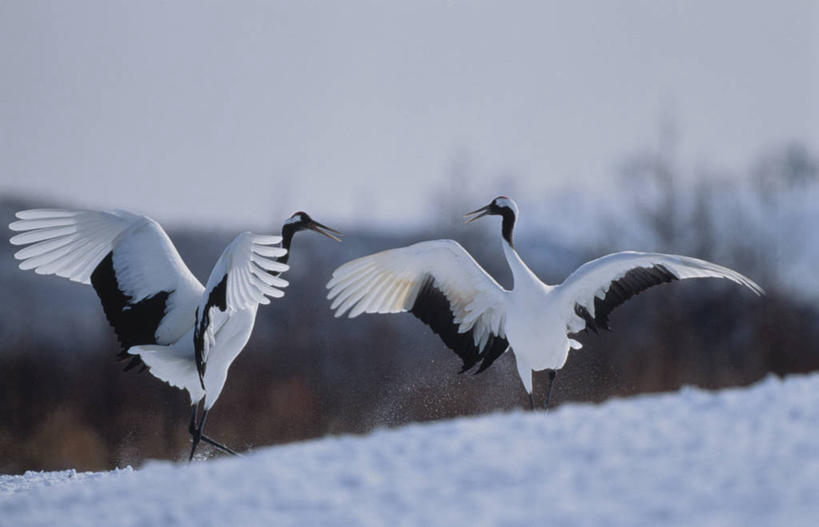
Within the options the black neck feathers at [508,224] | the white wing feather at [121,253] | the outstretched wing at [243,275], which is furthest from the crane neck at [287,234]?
the black neck feathers at [508,224]

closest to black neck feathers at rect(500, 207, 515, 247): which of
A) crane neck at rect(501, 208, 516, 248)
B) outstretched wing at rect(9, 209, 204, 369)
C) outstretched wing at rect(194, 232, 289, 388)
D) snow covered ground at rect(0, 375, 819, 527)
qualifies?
crane neck at rect(501, 208, 516, 248)

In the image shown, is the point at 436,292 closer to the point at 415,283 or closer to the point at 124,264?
the point at 415,283

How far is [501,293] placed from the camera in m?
8.71

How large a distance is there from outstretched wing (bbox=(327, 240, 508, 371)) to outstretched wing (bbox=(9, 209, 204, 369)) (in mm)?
1309

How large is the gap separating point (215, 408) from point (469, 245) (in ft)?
28.5

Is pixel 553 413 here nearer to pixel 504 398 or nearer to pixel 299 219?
pixel 299 219

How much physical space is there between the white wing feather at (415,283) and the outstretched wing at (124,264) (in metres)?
1.33

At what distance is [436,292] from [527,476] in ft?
15.8

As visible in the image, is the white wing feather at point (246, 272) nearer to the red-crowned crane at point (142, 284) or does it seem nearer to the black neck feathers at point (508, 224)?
the red-crowned crane at point (142, 284)

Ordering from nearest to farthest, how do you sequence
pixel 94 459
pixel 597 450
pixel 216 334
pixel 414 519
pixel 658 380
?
pixel 414 519, pixel 597 450, pixel 216 334, pixel 94 459, pixel 658 380

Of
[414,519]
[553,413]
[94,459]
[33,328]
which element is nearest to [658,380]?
[94,459]

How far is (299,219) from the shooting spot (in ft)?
30.1

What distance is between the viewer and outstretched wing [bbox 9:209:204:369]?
8.57m

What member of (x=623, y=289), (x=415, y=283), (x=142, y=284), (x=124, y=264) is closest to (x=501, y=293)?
(x=415, y=283)
